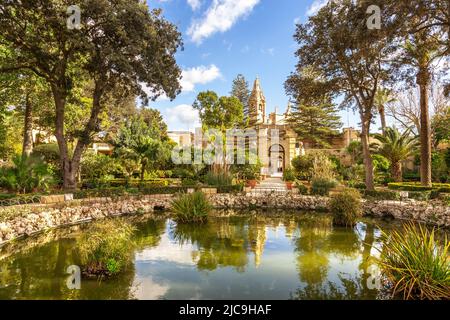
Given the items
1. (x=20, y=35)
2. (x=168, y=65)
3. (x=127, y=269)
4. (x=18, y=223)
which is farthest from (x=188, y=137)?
(x=127, y=269)

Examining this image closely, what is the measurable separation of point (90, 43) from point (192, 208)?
583 centimetres

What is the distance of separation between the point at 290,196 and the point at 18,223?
320 inches

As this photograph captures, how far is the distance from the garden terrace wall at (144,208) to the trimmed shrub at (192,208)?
232cm

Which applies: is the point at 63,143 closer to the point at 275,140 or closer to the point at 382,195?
the point at 382,195

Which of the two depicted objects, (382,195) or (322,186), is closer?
(382,195)

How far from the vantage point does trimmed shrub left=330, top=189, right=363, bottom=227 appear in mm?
7387

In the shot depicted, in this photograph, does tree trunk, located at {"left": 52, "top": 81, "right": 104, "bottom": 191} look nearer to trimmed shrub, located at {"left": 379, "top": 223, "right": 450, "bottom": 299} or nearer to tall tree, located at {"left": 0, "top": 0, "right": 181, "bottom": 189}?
tall tree, located at {"left": 0, "top": 0, "right": 181, "bottom": 189}

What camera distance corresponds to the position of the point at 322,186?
11.0m

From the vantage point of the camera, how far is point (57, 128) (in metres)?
10.1

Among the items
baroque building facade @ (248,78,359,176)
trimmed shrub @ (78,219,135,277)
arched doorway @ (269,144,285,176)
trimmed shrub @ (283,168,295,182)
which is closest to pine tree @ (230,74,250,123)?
baroque building facade @ (248,78,359,176)

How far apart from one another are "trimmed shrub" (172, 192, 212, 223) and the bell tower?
81.0 feet

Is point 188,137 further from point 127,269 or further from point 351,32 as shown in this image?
point 127,269

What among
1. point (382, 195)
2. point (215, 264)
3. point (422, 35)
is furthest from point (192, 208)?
point (422, 35)

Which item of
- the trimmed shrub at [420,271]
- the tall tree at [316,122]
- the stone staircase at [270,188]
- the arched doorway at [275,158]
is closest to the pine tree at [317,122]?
the tall tree at [316,122]
